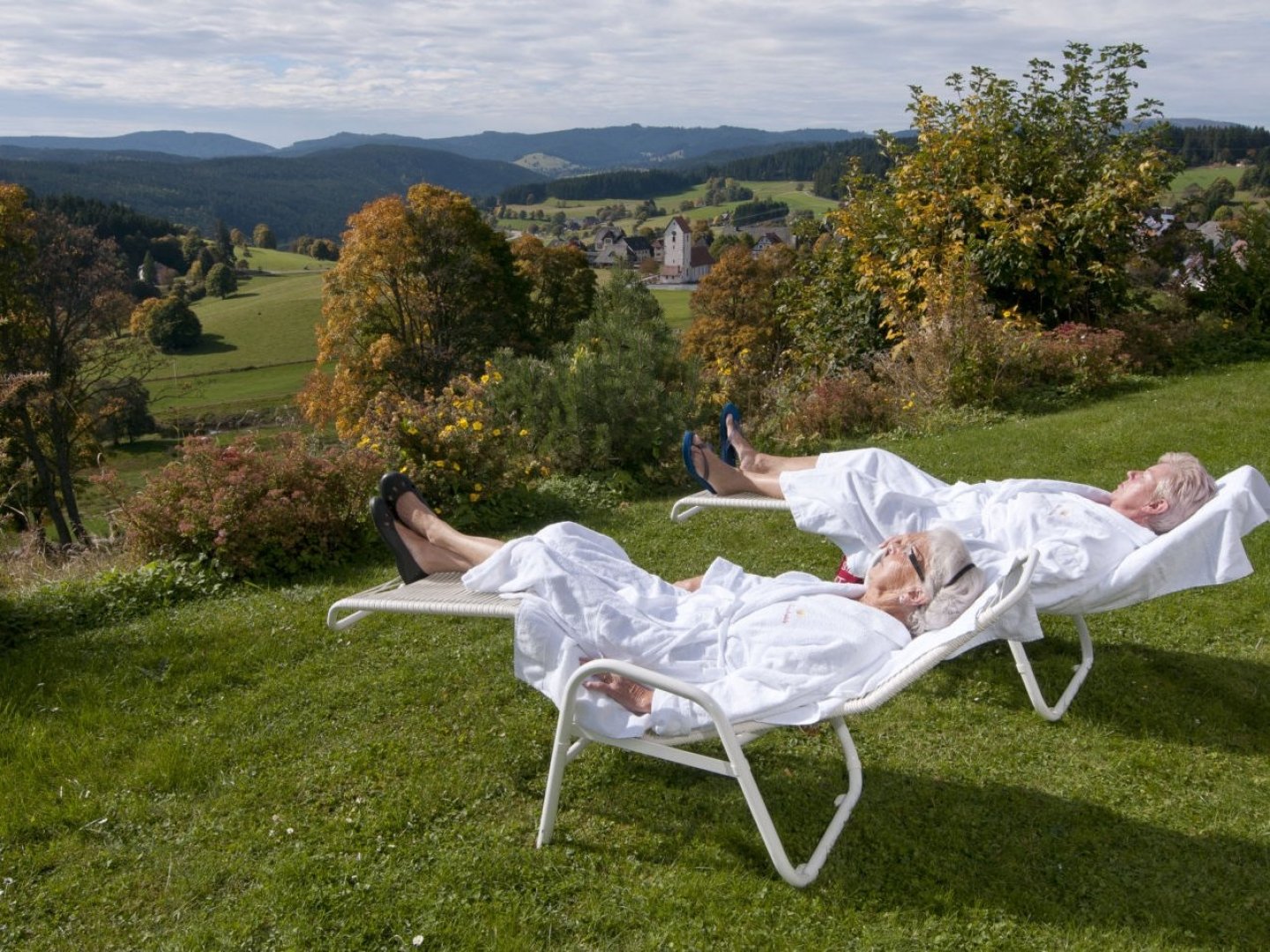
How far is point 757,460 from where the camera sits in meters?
4.67

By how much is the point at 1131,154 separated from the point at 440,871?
10.8 metres

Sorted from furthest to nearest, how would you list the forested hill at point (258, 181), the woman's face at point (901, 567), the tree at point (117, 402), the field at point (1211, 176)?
the forested hill at point (258, 181) < the field at point (1211, 176) < the tree at point (117, 402) < the woman's face at point (901, 567)

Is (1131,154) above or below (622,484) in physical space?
above

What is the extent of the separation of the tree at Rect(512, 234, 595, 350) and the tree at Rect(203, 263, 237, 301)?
3096 centimetres

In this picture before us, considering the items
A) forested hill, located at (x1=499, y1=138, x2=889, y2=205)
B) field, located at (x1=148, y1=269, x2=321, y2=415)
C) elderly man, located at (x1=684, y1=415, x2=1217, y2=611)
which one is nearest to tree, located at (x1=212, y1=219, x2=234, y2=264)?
field, located at (x1=148, y1=269, x2=321, y2=415)

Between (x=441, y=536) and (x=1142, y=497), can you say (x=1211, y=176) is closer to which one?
(x=1142, y=497)

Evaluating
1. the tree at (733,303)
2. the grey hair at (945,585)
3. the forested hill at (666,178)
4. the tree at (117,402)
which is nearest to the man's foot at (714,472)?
the grey hair at (945,585)

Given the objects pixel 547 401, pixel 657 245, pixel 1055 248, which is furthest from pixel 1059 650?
pixel 657 245

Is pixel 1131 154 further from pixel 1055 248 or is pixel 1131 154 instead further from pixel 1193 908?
pixel 1193 908

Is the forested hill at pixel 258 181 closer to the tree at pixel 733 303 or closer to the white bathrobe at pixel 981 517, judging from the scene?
the tree at pixel 733 303

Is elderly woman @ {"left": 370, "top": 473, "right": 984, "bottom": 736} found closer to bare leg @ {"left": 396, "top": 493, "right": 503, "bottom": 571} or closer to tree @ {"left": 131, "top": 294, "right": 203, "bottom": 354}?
bare leg @ {"left": 396, "top": 493, "right": 503, "bottom": 571}

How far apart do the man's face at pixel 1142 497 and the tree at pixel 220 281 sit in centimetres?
6090

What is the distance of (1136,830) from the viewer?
302cm

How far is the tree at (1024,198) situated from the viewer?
10.2m
